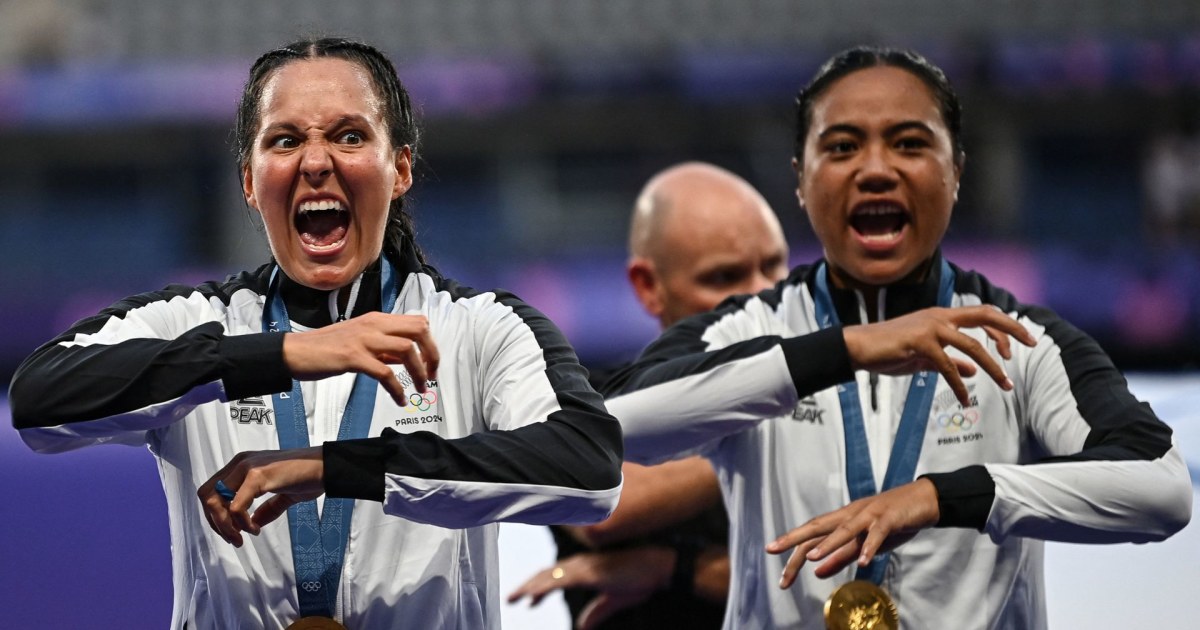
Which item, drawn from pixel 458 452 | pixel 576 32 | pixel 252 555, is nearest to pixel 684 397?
pixel 458 452

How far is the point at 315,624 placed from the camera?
239 centimetres

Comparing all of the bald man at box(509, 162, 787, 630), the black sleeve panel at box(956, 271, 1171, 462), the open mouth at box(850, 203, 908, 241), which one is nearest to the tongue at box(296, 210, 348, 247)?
the open mouth at box(850, 203, 908, 241)

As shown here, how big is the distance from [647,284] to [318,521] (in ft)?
6.48

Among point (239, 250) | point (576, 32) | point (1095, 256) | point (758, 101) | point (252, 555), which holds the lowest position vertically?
point (252, 555)

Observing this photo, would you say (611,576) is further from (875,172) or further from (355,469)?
(355,469)

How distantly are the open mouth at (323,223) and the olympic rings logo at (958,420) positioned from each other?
4.10ft

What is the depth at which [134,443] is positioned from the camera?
264 centimetres

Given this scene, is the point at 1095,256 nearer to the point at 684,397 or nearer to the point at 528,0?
the point at 528,0

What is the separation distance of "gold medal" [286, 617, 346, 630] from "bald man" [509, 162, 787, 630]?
1.13 m

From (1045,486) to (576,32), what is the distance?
11.5 metres

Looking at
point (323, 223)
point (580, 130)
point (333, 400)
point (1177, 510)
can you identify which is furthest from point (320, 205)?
point (580, 130)

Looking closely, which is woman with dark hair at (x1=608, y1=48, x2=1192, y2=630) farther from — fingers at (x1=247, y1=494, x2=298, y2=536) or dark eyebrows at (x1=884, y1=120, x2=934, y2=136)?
fingers at (x1=247, y1=494, x2=298, y2=536)

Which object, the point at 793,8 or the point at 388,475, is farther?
the point at 793,8

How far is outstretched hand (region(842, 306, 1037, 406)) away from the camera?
254 centimetres
